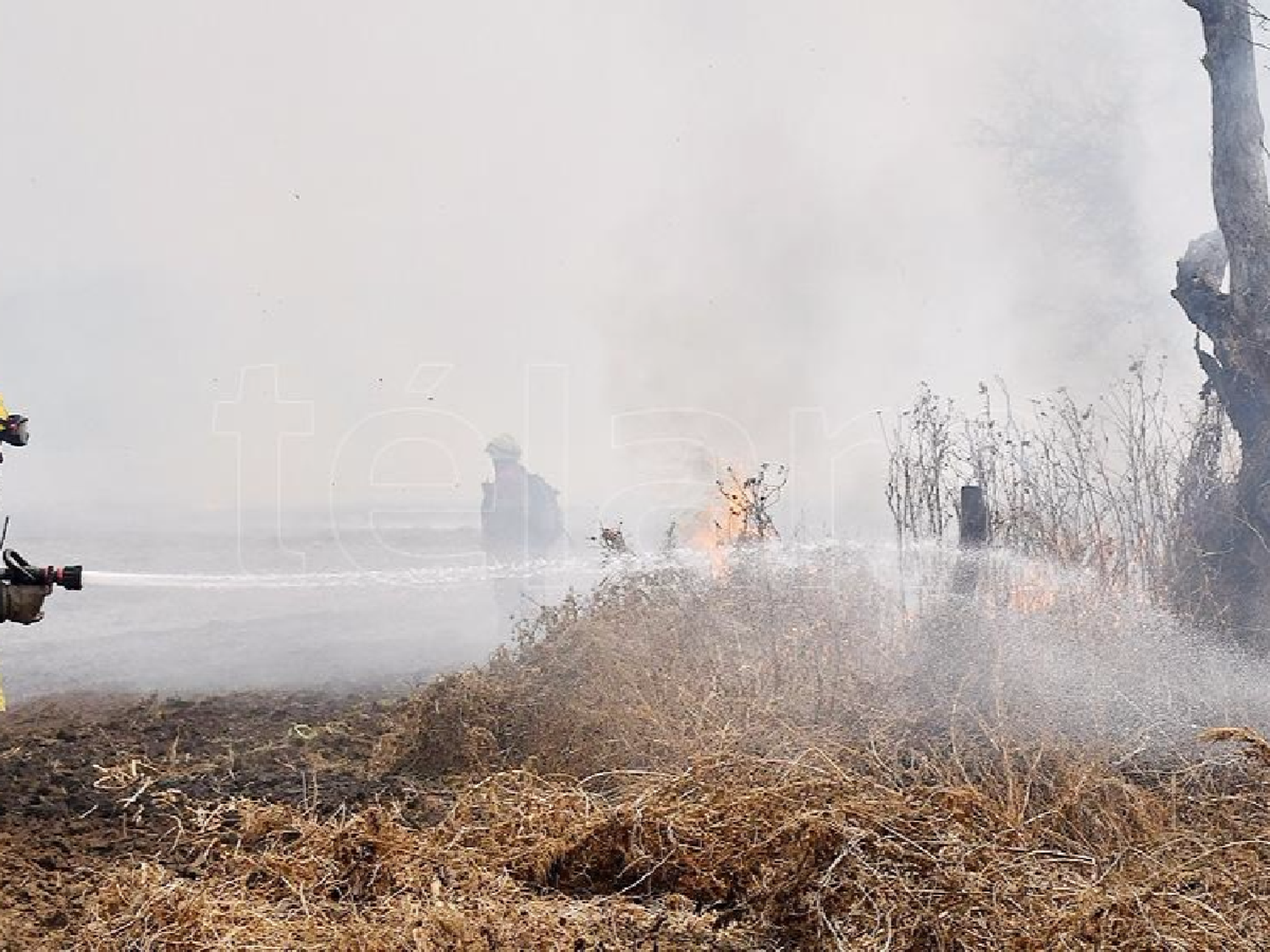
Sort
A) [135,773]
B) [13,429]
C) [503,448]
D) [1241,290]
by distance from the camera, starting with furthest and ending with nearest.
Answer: [503,448] → [1241,290] → [13,429] → [135,773]

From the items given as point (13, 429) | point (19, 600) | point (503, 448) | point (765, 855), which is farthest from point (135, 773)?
point (503, 448)

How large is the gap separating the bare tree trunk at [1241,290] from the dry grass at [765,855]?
12.5 ft

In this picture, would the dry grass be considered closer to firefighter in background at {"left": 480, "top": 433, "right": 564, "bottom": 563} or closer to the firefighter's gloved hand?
the firefighter's gloved hand

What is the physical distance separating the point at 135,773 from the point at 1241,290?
909 centimetres

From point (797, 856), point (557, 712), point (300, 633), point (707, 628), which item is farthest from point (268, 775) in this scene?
point (300, 633)

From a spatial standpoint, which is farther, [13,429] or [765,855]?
[13,429]

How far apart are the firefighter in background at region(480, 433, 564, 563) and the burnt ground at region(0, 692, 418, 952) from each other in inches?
333

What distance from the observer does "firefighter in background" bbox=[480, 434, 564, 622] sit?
17859 mm

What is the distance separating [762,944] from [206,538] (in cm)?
4146

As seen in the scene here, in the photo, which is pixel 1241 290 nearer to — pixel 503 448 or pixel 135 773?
pixel 135 773

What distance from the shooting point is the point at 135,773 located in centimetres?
475

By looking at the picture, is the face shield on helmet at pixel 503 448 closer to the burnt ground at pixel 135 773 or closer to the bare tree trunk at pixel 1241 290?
the burnt ground at pixel 135 773

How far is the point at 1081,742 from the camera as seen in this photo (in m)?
5.54

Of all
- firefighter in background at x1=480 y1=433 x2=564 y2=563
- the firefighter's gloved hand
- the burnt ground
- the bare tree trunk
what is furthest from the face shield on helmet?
the firefighter's gloved hand
